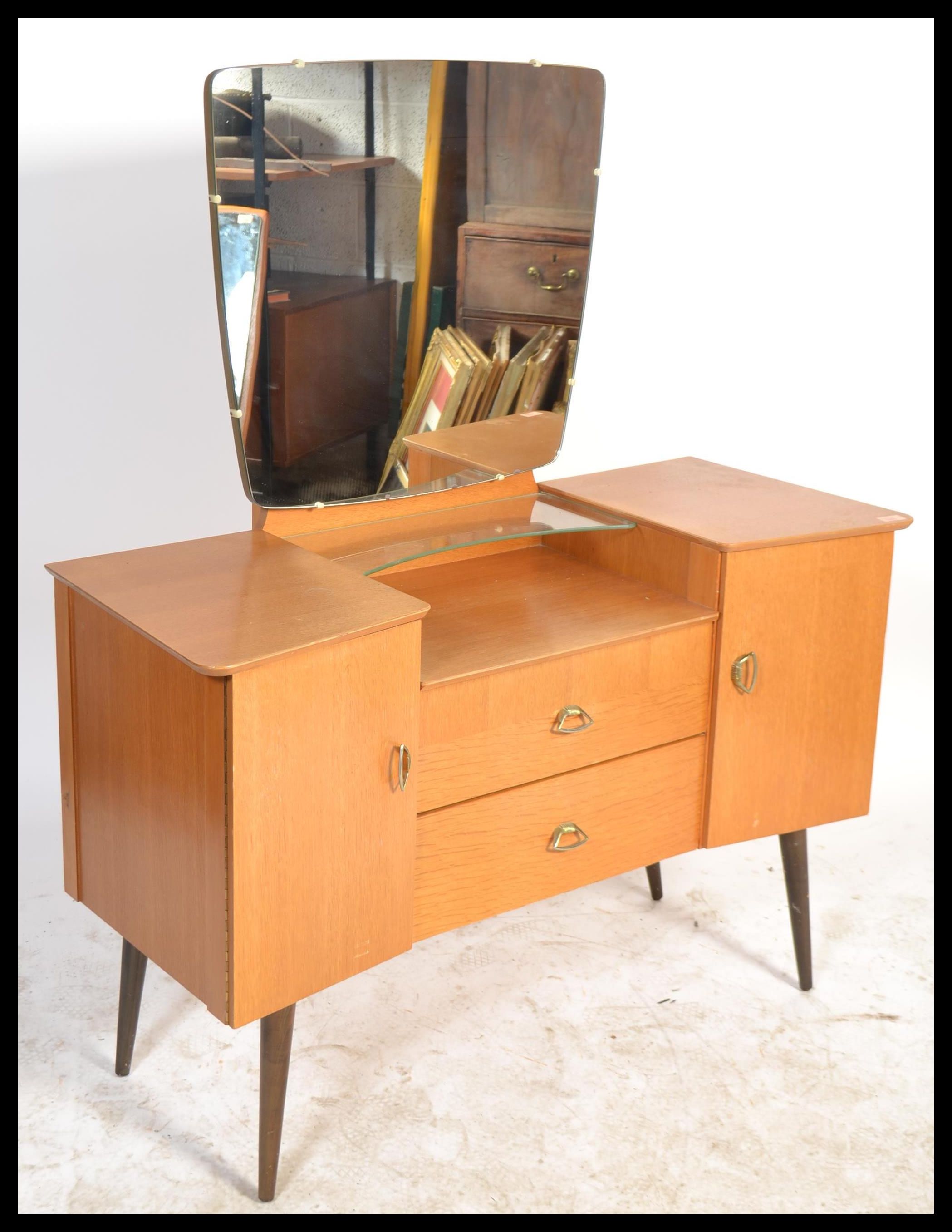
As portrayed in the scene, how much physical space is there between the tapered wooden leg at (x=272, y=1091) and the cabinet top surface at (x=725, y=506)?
34.7 inches

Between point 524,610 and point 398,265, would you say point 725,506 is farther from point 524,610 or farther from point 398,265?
point 398,265

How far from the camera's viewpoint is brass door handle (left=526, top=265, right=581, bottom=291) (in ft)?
7.56

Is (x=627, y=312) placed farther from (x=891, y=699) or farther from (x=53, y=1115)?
(x=53, y=1115)

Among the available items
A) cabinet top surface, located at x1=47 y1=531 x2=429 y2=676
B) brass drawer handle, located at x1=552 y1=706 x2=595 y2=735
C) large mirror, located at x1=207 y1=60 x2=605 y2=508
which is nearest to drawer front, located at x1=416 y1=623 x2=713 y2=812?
brass drawer handle, located at x1=552 y1=706 x2=595 y2=735

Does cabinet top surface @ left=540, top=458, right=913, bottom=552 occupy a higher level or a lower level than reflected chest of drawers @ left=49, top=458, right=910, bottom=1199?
higher

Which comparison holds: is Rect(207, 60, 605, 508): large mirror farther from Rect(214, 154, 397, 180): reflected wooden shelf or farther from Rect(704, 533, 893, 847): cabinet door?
Rect(704, 533, 893, 847): cabinet door

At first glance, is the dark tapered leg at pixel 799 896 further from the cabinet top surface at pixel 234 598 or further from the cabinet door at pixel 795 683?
the cabinet top surface at pixel 234 598

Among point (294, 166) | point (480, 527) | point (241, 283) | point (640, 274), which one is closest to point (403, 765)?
point (480, 527)

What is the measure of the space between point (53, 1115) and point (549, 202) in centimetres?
153

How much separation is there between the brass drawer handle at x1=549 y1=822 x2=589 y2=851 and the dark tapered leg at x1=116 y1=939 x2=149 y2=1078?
0.61m

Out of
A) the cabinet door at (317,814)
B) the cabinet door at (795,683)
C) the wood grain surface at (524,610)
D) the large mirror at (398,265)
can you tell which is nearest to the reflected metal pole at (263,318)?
the large mirror at (398,265)

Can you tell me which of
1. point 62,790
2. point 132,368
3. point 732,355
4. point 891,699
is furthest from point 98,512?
point 891,699

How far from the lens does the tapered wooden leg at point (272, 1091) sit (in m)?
1.84

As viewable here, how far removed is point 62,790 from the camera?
1.98 metres
